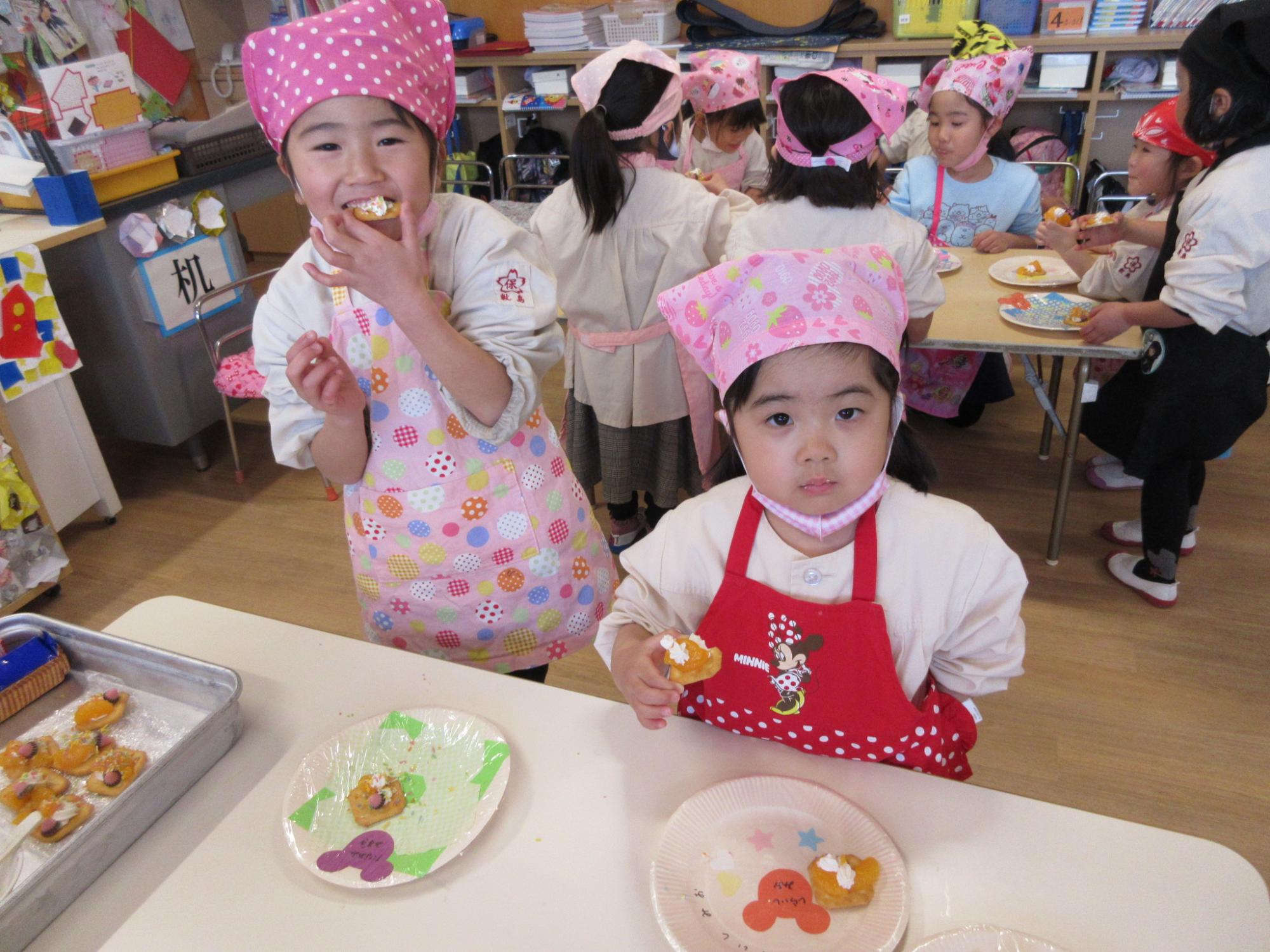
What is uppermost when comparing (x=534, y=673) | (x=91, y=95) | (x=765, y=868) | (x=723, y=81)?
(x=91, y=95)

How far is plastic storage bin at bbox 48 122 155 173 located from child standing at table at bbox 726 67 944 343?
2.08m

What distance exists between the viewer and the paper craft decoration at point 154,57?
4152 mm

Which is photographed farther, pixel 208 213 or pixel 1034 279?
pixel 208 213

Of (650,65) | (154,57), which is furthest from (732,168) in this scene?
(154,57)

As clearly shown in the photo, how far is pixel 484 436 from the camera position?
1166 millimetres

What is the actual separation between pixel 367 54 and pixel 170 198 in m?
2.41

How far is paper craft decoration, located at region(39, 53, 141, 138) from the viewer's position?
8.51 feet

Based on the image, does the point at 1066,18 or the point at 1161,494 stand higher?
the point at 1066,18

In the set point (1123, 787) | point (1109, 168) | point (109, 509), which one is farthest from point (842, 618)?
point (1109, 168)

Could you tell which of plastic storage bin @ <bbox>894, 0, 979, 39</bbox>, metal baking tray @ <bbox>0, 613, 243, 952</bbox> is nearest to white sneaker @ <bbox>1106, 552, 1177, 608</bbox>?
metal baking tray @ <bbox>0, 613, 243, 952</bbox>

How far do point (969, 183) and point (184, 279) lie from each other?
2713mm

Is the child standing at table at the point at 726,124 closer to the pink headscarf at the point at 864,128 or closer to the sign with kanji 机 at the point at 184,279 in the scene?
the pink headscarf at the point at 864,128

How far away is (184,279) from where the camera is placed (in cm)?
303

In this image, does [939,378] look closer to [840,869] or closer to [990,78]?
[990,78]
